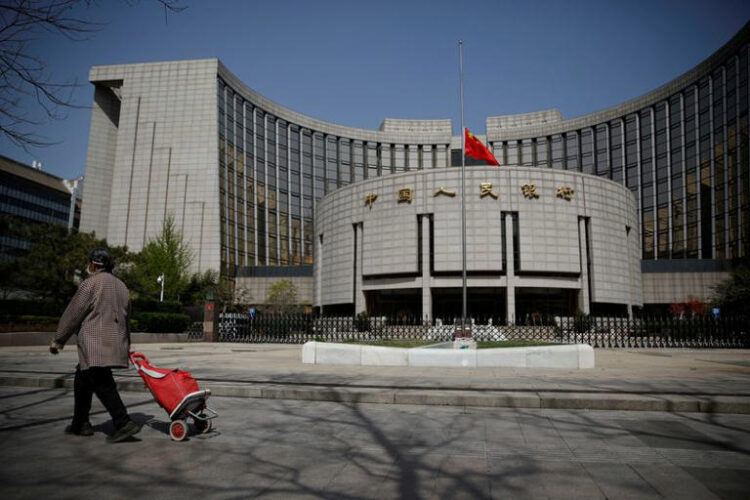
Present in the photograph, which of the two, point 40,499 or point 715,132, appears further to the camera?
point 715,132

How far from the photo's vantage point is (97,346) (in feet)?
17.6

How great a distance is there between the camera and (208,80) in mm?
67062

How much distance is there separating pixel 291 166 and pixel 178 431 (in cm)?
7809

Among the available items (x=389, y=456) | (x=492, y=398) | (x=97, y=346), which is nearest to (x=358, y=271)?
(x=492, y=398)

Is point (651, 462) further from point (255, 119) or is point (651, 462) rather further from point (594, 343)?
point (255, 119)

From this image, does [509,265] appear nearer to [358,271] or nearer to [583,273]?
[583,273]

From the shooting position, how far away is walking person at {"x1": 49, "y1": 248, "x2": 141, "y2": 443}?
527 cm

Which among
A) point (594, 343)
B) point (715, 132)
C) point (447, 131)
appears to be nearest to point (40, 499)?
point (594, 343)

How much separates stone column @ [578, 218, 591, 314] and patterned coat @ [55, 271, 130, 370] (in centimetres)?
5170

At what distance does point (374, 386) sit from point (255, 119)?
73315 mm

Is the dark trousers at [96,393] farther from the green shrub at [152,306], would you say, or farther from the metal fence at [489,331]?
the green shrub at [152,306]

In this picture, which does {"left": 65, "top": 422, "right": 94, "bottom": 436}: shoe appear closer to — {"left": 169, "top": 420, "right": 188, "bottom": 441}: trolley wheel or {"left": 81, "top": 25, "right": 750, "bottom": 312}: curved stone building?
{"left": 169, "top": 420, "right": 188, "bottom": 441}: trolley wheel

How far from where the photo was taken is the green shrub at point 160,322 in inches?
1253

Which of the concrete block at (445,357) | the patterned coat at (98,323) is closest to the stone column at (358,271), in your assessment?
the concrete block at (445,357)
